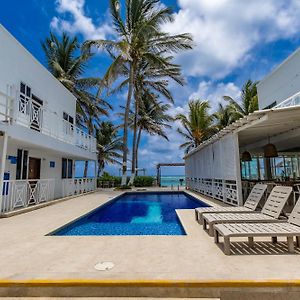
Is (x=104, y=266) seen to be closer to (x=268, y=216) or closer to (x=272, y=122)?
(x=268, y=216)

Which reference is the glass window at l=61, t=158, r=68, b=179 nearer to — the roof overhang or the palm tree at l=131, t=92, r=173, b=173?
the roof overhang

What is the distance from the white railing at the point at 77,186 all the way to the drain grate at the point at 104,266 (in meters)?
10.5

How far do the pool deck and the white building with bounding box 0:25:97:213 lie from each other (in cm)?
363

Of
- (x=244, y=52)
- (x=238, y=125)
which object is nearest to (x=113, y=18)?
(x=244, y=52)

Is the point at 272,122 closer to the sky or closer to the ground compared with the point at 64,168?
closer to the sky

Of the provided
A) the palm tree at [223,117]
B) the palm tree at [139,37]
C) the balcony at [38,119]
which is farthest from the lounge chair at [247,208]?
the palm tree at [223,117]

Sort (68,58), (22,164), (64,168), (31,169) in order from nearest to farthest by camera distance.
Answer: (22,164) → (31,169) → (64,168) → (68,58)

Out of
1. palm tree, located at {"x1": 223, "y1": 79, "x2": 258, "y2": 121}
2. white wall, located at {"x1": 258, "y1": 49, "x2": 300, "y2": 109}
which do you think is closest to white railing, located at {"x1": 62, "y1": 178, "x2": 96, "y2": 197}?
white wall, located at {"x1": 258, "y1": 49, "x2": 300, "y2": 109}

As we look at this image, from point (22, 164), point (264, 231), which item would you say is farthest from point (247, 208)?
point (22, 164)

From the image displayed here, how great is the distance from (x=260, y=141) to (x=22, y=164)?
11.5 metres

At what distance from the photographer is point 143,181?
77.3 ft

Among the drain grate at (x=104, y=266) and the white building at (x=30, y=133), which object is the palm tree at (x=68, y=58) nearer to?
the white building at (x=30, y=133)

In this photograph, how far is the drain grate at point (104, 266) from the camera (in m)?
3.38

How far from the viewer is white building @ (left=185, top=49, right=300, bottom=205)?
7.86m
